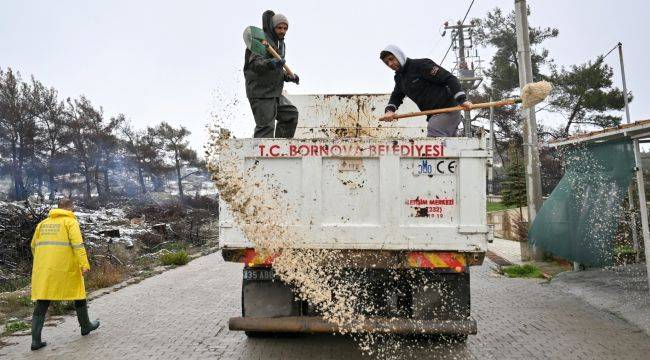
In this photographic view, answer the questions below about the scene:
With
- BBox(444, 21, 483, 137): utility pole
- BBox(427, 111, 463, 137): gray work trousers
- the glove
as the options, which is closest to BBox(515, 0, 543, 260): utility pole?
BBox(427, 111, 463, 137): gray work trousers

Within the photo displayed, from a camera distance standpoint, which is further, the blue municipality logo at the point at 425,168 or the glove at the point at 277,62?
the glove at the point at 277,62

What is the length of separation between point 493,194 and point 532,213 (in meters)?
30.3

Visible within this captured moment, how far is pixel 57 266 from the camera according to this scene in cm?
623

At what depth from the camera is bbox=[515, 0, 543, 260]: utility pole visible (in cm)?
1196

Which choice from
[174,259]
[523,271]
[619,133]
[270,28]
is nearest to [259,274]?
[270,28]

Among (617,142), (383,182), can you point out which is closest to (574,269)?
(617,142)

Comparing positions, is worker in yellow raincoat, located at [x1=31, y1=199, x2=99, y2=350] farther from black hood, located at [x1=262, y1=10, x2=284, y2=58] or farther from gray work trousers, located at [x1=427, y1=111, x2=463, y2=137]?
gray work trousers, located at [x1=427, y1=111, x2=463, y2=137]

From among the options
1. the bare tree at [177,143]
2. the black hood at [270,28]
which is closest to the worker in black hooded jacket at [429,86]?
the black hood at [270,28]

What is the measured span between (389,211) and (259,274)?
1.40 m

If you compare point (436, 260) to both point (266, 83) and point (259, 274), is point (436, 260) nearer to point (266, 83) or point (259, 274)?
point (259, 274)

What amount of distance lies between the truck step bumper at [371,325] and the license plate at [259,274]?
0.40 metres

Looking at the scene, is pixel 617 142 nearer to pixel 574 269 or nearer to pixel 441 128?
pixel 574 269

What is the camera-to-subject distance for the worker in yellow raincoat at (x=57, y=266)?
613 centimetres

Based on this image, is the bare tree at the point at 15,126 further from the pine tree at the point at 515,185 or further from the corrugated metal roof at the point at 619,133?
the corrugated metal roof at the point at 619,133
